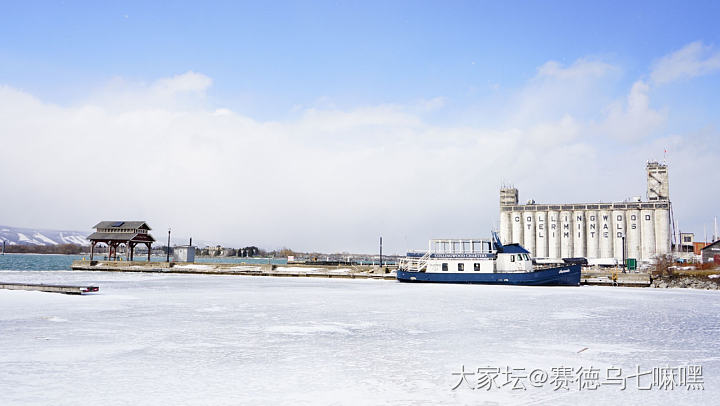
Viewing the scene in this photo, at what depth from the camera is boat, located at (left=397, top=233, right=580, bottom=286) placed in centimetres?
4388

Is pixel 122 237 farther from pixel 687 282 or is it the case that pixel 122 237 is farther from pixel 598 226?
pixel 598 226

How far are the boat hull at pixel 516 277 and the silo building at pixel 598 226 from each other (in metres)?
75.9

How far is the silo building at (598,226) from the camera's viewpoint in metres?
114

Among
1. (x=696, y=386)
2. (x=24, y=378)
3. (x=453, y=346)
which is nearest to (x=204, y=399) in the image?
(x=24, y=378)

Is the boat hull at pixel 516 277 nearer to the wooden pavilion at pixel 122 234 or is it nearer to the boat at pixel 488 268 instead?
the boat at pixel 488 268

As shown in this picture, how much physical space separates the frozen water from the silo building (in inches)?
4104

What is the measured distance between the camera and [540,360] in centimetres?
1138

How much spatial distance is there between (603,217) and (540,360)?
120 m

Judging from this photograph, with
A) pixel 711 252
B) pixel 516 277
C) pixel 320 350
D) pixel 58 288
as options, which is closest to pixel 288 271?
pixel 516 277

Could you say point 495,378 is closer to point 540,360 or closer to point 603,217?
point 540,360

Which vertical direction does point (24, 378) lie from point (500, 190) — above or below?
below

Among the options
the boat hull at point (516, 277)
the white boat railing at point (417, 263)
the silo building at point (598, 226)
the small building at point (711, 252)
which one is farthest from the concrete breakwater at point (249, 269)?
the silo building at point (598, 226)

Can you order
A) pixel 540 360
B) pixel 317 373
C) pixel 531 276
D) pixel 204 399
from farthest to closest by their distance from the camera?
pixel 531 276 < pixel 540 360 < pixel 317 373 < pixel 204 399

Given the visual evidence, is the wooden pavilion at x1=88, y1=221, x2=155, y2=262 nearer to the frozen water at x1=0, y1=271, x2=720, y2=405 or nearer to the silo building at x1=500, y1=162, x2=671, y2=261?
the frozen water at x1=0, y1=271, x2=720, y2=405
